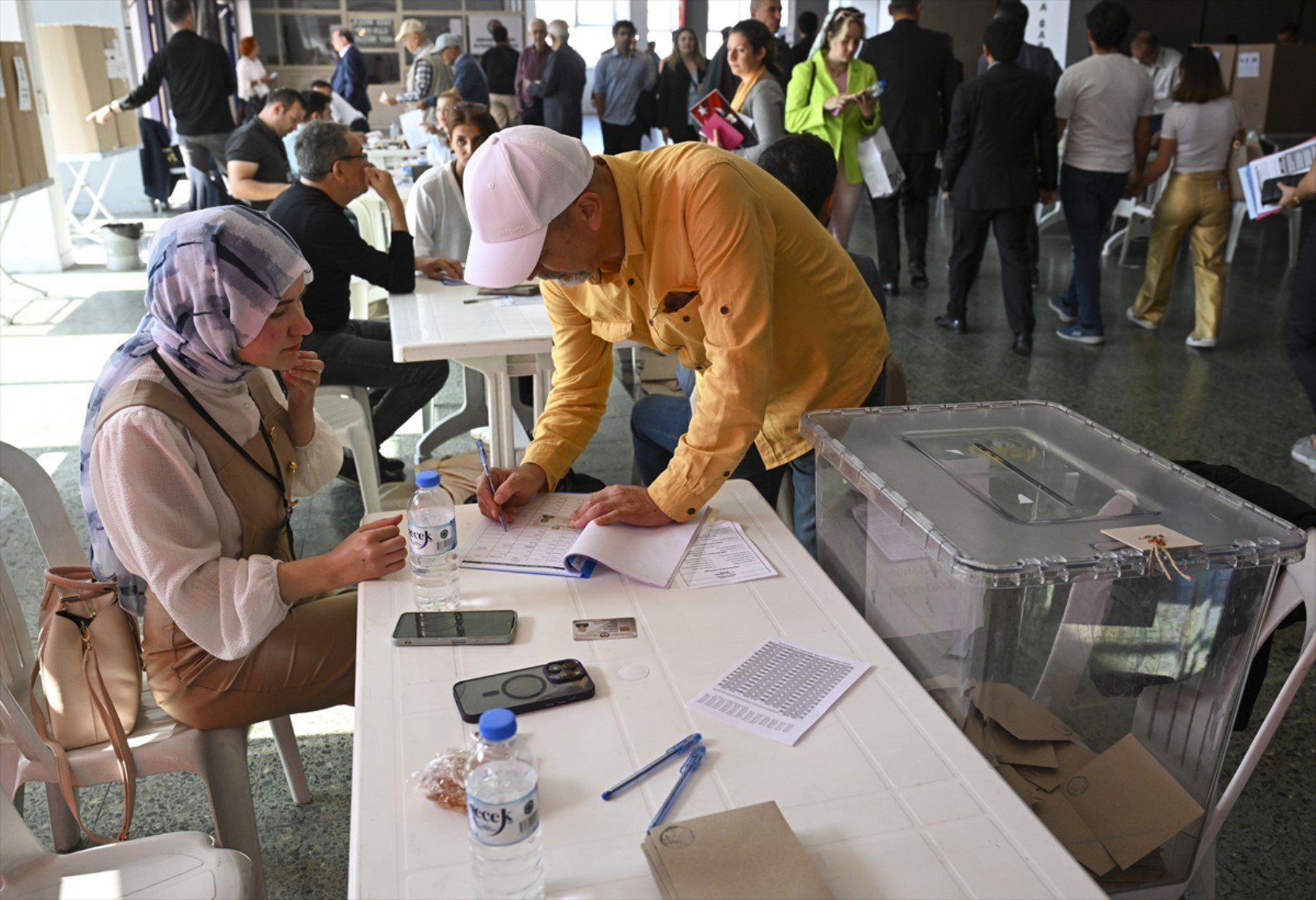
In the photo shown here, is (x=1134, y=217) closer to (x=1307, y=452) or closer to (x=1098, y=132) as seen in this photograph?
(x=1098, y=132)

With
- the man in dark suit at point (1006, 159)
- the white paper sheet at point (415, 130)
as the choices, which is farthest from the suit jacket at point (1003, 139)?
the white paper sheet at point (415, 130)

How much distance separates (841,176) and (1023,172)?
3.67 feet

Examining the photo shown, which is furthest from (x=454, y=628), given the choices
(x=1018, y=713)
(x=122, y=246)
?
(x=122, y=246)

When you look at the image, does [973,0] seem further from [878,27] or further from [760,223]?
[760,223]

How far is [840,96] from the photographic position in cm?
577

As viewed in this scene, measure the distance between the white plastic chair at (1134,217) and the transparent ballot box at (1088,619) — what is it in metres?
6.46

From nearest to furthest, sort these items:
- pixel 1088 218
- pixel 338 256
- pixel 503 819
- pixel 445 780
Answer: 1. pixel 503 819
2. pixel 445 780
3. pixel 338 256
4. pixel 1088 218

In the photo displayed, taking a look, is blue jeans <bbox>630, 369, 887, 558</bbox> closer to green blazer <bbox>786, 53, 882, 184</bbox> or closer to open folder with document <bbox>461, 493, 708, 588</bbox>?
open folder with document <bbox>461, 493, 708, 588</bbox>

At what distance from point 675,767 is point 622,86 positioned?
10.1 meters

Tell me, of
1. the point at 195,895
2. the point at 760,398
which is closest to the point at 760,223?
the point at 760,398

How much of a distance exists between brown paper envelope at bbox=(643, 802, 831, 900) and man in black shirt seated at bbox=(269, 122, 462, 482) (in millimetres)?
2736

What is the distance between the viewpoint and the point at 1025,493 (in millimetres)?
1655

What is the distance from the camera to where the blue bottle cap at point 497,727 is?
1029 mm

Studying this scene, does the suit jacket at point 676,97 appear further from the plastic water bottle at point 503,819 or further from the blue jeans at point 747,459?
the plastic water bottle at point 503,819
